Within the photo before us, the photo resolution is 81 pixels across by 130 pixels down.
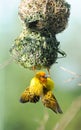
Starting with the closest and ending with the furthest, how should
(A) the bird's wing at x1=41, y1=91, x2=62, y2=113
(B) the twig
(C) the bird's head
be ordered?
1. (B) the twig
2. (A) the bird's wing at x1=41, y1=91, x2=62, y2=113
3. (C) the bird's head

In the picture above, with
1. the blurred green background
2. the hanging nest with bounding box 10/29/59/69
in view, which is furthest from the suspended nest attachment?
the blurred green background

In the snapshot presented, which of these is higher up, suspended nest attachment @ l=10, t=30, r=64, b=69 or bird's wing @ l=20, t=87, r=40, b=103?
suspended nest attachment @ l=10, t=30, r=64, b=69

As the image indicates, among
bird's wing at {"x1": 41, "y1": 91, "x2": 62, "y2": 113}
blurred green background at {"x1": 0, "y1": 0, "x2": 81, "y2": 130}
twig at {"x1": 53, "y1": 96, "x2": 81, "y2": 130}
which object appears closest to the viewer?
twig at {"x1": 53, "y1": 96, "x2": 81, "y2": 130}

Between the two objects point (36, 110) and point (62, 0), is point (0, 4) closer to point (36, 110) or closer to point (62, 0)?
point (36, 110)

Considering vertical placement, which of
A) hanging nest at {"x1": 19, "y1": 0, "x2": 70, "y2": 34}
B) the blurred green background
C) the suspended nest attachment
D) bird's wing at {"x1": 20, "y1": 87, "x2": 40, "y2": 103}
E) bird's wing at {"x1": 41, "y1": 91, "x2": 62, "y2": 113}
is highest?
the blurred green background

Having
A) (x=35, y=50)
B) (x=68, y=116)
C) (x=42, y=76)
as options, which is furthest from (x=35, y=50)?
(x=68, y=116)

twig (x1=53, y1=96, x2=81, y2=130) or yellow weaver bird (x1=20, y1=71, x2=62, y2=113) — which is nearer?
twig (x1=53, y1=96, x2=81, y2=130)

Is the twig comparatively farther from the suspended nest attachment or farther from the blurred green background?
the blurred green background

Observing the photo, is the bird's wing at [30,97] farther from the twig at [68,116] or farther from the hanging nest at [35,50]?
the twig at [68,116]

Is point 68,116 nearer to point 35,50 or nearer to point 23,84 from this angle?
point 35,50
